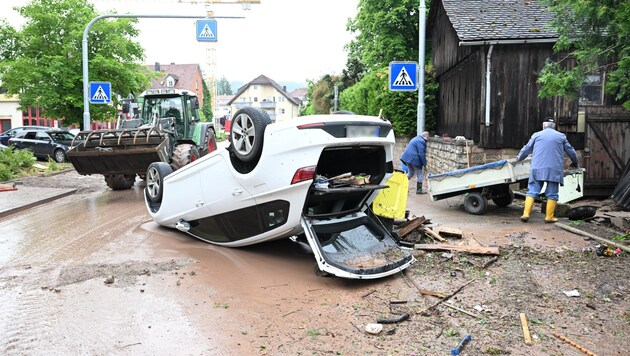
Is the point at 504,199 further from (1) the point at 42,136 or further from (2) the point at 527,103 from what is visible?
(1) the point at 42,136

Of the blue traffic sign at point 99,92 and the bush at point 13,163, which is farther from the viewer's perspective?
the blue traffic sign at point 99,92

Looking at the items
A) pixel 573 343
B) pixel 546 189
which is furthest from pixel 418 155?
pixel 573 343

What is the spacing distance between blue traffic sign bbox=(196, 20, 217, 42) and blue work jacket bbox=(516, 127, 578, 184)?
33.0 ft

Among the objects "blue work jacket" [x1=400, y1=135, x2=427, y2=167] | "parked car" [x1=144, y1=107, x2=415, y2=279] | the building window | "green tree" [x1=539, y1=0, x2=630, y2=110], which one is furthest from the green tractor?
the building window

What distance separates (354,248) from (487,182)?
15.9 feet

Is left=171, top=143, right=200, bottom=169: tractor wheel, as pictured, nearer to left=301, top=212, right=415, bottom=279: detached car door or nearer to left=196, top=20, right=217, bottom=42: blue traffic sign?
left=196, top=20, right=217, bottom=42: blue traffic sign

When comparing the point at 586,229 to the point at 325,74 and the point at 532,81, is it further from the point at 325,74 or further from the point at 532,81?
the point at 325,74

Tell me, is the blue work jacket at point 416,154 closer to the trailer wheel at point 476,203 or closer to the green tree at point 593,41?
the trailer wheel at point 476,203

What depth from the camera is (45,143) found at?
80.5 ft

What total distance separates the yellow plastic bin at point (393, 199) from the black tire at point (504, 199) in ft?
14.5

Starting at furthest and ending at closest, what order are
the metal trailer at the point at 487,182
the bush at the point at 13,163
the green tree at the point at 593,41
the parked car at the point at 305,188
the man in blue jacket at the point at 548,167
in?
the bush at the point at 13,163, the metal trailer at the point at 487,182, the man in blue jacket at the point at 548,167, the green tree at the point at 593,41, the parked car at the point at 305,188

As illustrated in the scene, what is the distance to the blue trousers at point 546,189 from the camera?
29.8ft

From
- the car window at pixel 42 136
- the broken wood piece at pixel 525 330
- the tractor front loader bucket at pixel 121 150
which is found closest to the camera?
the broken wood piece at pixel 525 330

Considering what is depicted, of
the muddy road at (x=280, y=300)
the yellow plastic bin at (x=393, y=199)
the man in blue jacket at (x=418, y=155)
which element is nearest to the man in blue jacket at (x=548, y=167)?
the muddy road at (x=280, y=300)
